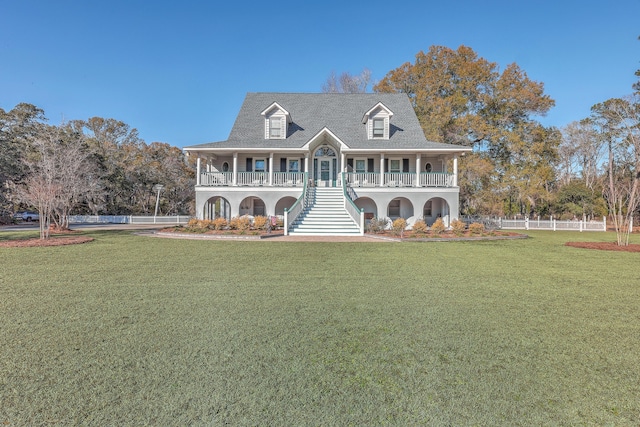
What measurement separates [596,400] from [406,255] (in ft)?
23.5

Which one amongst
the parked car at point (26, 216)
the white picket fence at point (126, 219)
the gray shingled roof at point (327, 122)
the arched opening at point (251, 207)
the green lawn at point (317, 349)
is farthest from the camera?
the parked car at point (26, 216)

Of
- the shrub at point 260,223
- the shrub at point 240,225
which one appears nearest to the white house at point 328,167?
the shrub at point 260,223

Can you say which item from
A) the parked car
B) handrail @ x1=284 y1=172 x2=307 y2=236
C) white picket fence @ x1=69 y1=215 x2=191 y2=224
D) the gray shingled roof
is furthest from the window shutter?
the parked car

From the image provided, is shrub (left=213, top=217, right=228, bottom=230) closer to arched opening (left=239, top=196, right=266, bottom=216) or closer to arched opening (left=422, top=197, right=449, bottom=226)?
arched opening (left=239, top=196, right=266, bottom=216)

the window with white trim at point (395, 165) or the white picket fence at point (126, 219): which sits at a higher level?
the window with white trim at point (395, 165)

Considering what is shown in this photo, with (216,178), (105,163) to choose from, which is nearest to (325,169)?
(216,178)

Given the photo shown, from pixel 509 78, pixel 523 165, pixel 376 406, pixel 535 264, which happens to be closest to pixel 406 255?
pixel 535 264

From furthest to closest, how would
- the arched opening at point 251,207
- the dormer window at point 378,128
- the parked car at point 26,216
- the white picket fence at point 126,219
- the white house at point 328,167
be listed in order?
the parked car at point 26,216
the white picket fence at point 126,219
the dormer window at point 378,128
the arched opening at point 251,207
the white house at point 328,167

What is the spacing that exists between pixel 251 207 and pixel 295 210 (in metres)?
5.67

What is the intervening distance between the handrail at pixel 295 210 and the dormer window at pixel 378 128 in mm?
6287

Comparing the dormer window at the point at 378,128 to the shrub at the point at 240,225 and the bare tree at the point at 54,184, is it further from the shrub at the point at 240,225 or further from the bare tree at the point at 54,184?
the bare tree at the point at 54,184

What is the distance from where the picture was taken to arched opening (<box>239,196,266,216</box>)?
2062 cm

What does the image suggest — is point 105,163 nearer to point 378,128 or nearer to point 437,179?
point 378,128

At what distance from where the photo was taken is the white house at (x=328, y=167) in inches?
742
